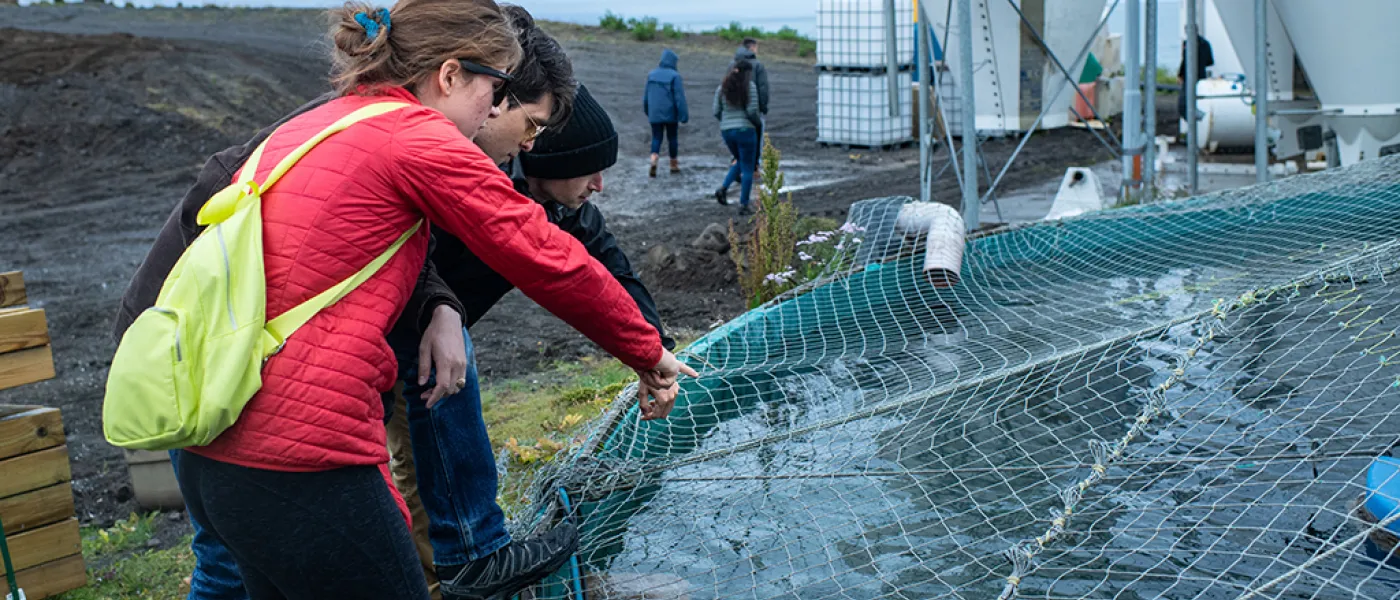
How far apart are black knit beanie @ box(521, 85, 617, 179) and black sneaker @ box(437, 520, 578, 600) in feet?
2.63

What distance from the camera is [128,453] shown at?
12.9ft

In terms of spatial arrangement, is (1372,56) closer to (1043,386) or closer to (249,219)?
(1043,386)

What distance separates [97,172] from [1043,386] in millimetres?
11612

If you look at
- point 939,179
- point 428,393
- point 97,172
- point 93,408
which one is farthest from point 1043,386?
point 97,172

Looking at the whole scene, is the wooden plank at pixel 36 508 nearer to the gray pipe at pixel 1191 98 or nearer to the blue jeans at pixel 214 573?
the blue jeans at pixel 214 573

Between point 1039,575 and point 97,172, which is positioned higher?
point 97,172

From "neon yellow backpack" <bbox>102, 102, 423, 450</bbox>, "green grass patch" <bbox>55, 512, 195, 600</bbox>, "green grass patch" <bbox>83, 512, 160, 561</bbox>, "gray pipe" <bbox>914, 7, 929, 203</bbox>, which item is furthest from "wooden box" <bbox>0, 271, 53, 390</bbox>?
"gray pipe" <bbox>914, 7, 929, 203</bbox>

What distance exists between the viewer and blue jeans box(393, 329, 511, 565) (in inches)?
89.1

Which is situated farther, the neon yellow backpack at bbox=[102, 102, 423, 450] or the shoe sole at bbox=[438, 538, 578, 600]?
the shoe sole at bbox=[438, 538, 578, 600]

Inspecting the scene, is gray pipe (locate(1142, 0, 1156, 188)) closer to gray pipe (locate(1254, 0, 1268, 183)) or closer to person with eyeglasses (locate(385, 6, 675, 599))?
gray pipe (locate(1254, 0, 1268, 183))

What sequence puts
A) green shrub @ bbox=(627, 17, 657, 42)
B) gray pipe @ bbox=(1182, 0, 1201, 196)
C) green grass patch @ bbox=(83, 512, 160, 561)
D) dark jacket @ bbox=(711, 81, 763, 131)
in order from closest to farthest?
green grass patch @ bbox=(83, 512, 160, 561) < gray pipe @ bbox=(1182, 0, 1201, 196) < dark jacket @ bbox=(711, 81, 763, 131) < green shrub @ bbox=(627, 17, 657, 42)

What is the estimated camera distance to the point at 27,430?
320 centimetres

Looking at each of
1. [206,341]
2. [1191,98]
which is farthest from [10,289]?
[1191,98]

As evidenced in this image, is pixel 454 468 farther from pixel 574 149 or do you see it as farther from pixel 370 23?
pixel 370 23
